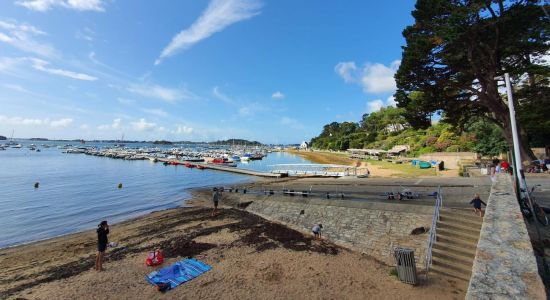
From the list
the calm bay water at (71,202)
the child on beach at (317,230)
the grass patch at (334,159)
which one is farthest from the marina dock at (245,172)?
the child on beach at (317,230)

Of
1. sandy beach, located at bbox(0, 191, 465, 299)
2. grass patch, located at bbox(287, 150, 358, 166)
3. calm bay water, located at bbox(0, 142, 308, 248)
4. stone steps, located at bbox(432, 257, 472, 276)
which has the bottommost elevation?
calm bay water, located at bbox(0, 142, 308, 248)

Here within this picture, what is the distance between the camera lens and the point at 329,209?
57.9 feet

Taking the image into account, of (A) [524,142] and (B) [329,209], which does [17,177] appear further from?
(A) [524,142]

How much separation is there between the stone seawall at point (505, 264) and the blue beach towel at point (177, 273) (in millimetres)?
10572

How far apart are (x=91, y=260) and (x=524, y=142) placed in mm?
31996

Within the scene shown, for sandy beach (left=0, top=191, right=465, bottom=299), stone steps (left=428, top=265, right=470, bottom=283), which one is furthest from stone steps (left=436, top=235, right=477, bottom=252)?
sandy beach (left=0, top=191, right=465, bottom=299)

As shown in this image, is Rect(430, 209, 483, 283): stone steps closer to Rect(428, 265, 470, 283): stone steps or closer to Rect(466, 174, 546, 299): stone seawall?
Rect(428, 265, 470, 283): stone steps

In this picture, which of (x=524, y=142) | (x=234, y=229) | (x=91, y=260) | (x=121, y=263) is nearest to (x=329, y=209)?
(x=234, y=229)

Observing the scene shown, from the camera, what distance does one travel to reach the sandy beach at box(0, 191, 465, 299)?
10.6 metres

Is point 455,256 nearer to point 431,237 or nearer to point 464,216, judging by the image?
point 431,237

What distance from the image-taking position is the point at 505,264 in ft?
14.6

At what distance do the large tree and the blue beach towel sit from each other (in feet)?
66.5

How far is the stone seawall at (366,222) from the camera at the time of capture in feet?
42.3

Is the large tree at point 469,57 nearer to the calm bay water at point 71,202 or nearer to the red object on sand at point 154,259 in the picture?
the red object on sand at point 154,259
